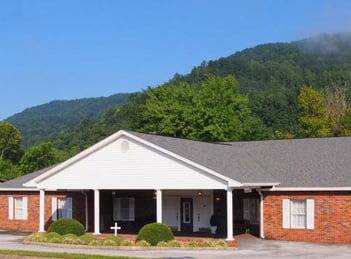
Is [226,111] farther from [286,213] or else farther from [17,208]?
[286,213]

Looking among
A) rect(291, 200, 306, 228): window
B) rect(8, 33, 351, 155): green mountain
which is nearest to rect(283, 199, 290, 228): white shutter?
rect(291, 200, 306, 228): window

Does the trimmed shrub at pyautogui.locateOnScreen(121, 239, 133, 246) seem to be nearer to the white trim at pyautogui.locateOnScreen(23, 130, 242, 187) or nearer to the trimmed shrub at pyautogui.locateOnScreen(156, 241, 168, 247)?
the trimmed shrub at pyautogui.locateOnScreen(156, 241, 168, 247)

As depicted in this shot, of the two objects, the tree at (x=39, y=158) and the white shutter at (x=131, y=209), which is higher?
the tree at (x=39, y=158)

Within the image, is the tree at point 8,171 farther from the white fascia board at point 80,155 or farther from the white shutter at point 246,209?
the white shutter at point 246,209

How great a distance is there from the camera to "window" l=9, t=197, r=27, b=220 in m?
40.1

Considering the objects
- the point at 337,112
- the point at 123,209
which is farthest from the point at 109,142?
the point at 337,112

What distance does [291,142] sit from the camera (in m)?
37.9

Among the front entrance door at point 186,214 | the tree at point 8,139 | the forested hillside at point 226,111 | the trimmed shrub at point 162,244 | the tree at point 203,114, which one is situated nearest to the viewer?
the trimmed shrub at point 162,244

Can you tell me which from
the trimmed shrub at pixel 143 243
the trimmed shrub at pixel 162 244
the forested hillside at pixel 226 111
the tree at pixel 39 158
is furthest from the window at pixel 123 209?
the tree at pixel 39 158

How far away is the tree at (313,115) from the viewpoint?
68.4 metres

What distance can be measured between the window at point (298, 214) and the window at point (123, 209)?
10222mm

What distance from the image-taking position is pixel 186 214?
1428 inches

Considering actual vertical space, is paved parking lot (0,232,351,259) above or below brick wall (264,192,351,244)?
below

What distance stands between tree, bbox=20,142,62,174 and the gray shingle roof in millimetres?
52381
